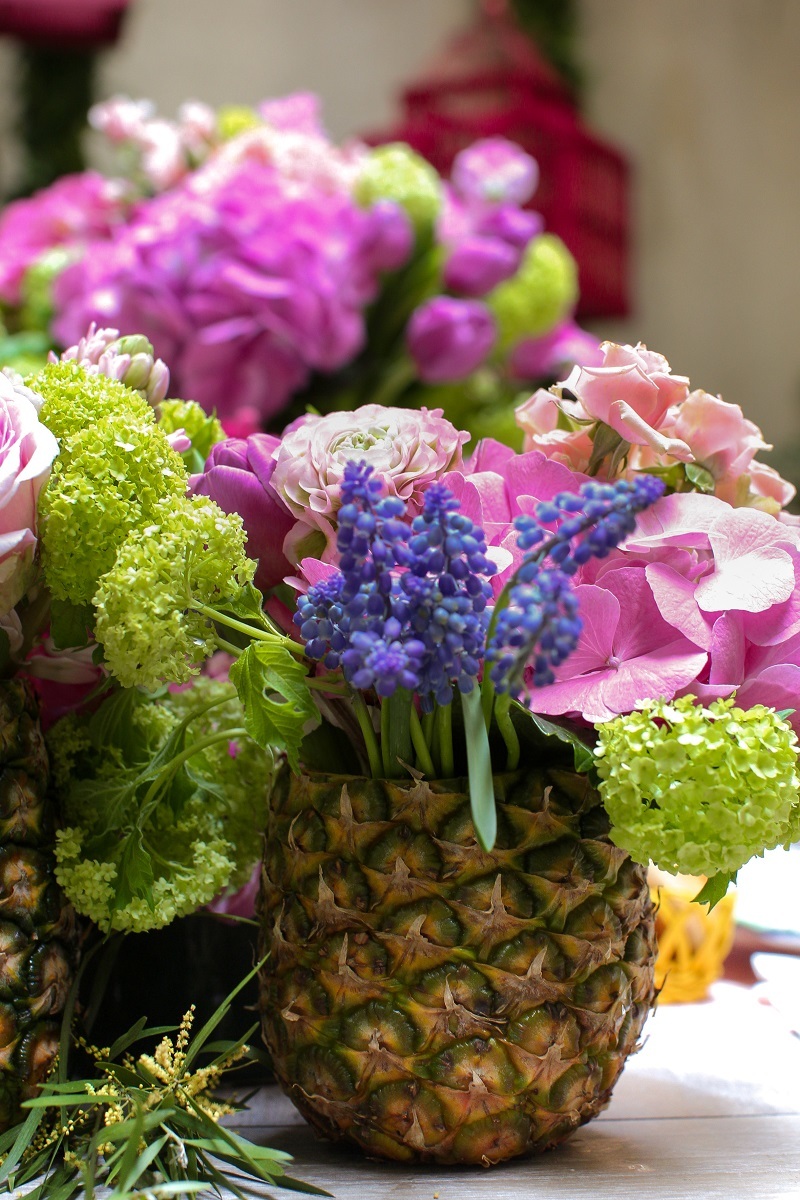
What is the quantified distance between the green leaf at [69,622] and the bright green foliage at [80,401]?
0.20ft

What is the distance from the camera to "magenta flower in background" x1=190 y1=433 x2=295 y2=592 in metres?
0.46

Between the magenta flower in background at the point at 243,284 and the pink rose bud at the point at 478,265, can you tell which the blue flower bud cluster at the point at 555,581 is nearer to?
the magenta flower in background at the point at 243,284

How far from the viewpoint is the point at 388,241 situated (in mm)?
1045

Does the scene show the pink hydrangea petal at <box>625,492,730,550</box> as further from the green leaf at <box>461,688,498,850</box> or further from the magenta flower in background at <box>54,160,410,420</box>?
the magenta flower in background at <box>54,160,410,420</box>

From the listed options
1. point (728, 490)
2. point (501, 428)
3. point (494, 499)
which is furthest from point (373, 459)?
point (501, 428)

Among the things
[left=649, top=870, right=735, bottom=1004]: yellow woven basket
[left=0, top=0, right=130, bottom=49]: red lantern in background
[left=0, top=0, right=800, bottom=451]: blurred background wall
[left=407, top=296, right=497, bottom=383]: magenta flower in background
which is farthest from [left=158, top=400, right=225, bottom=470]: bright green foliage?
[left=0, top=0, right=800, bottom=451]: blurred background wall

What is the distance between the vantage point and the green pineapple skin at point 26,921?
0.43m

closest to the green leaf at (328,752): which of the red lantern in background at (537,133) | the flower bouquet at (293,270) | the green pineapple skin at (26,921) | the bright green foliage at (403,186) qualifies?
the green pineapple skin at (26,921)

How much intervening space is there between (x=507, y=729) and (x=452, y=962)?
8 cm

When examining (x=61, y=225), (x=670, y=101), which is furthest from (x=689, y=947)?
(x=670, y=101)

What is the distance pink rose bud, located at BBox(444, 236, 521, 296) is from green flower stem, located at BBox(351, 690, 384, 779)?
2.49 ft

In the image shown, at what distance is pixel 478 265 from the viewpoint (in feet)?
3.64

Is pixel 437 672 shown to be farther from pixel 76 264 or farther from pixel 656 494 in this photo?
pixel 76 264

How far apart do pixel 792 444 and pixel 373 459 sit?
2.75 metres
